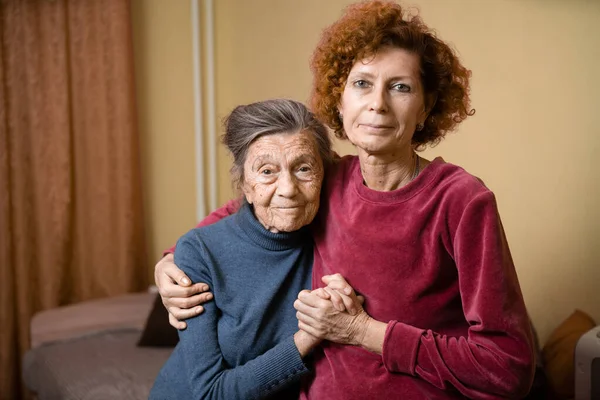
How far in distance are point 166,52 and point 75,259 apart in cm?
132

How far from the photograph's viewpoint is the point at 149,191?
3.98 m

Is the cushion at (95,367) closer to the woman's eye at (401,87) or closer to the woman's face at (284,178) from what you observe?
the woman's face at (284,178)

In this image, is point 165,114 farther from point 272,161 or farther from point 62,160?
point 272,161

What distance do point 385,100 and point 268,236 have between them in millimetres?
412

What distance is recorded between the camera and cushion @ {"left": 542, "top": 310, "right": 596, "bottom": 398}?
2154 millimetres

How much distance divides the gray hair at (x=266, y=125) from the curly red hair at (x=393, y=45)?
4cm

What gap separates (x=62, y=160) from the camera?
3625 mm

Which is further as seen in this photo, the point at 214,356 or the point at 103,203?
the point at 103,203

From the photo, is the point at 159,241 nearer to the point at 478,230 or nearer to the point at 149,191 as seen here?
the point at 149,191

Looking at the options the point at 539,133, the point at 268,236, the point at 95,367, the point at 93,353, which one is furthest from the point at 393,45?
the point at 93,353

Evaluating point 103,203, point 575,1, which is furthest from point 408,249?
point 103,203

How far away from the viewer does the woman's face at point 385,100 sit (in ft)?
4.25

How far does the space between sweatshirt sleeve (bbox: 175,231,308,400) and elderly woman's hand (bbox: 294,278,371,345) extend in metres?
0.08

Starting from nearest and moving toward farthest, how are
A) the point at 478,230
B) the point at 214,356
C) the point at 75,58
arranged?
the point at 478,230 < the point at 214,356 < the point at 75,58
